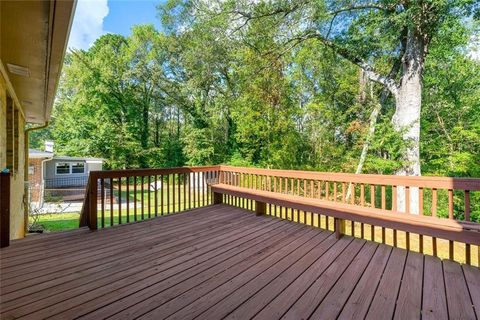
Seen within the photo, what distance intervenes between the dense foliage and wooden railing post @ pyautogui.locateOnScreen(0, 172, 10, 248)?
23.2 feet

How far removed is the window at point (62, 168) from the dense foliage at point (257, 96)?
102 centimetres

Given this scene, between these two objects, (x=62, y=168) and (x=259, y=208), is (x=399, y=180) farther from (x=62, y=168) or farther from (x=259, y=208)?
(x=62, y=168)

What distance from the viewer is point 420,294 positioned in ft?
6.24

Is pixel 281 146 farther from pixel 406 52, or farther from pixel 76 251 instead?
pixel 76 251

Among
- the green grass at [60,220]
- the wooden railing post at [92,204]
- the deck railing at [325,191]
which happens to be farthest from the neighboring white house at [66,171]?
the wooden railing post at [92,204]

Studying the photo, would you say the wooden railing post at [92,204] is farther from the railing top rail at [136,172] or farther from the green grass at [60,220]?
the green grass at [60,220]

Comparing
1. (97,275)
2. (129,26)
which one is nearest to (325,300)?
(97,275)

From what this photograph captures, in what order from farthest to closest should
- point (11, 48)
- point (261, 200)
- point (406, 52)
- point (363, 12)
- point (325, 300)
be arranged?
point (363, 12)
point (406, 52)
point (261, 200)
point (11, 48)
point (325, 300)

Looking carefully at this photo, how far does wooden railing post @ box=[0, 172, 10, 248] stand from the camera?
2545mm

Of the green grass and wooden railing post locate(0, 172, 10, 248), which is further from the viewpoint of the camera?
the green grass

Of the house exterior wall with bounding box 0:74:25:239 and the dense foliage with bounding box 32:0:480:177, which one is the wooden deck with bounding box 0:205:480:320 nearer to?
the house exterior wall with bounding box 0:74:25:239

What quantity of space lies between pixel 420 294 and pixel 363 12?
697cm

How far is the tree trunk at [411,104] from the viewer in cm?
591

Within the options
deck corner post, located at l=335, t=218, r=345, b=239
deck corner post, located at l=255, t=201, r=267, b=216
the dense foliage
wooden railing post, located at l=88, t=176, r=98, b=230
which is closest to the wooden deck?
deck corner post, located at l=335, t=218, r=345, b=239
